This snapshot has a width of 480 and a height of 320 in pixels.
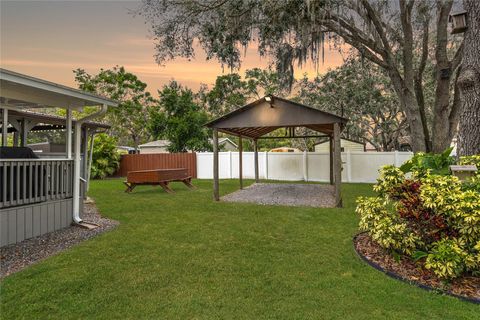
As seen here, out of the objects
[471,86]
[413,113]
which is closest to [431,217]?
[471,86]

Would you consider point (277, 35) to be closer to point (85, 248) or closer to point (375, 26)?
point (375, 26)

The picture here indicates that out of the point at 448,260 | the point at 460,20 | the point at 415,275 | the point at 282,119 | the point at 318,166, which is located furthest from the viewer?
the point at 318,166

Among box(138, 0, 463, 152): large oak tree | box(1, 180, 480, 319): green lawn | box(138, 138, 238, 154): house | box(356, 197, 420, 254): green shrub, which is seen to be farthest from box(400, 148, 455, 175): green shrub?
box(138, 138, 238, 154): house

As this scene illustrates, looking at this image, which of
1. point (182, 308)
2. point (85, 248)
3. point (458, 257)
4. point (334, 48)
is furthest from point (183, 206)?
point (334, 48)

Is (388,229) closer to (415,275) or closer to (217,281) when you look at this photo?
(415,275)

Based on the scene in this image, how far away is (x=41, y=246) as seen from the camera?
4.12 metres

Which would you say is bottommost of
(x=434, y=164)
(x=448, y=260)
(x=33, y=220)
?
(x=448, y=260)

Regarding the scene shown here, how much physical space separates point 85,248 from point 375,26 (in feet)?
31.0

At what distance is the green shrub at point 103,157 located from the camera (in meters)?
15.1

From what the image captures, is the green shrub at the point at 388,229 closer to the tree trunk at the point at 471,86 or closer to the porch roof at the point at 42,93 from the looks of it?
the tree trunk at the point at 471,86

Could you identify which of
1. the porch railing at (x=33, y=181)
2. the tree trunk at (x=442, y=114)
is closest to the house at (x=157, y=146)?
the tree trunk at (x=442, y=114)

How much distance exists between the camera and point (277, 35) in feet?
28.5

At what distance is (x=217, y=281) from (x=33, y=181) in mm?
3532

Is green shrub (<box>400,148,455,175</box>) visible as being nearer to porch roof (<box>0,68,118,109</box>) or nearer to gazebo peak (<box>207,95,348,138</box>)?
gazebo peak (<box>207,95,348,138</box>)
